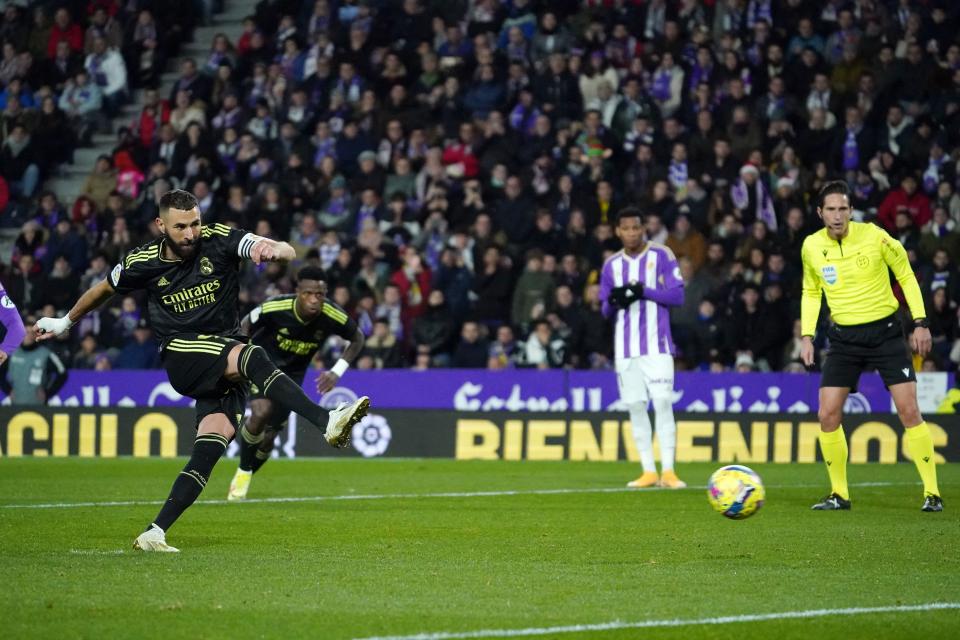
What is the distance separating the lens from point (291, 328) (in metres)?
13.4

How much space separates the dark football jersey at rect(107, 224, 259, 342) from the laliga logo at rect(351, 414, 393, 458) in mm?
11373

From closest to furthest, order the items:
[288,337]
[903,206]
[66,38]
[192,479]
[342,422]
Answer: [342,422]
[192,479]
[288,337]
[903,206]
[66,38]

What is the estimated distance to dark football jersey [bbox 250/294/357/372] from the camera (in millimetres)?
13289

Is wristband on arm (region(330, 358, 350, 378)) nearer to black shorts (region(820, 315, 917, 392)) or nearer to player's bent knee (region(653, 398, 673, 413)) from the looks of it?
player's bent knee (region(653, 398, 673, 413))

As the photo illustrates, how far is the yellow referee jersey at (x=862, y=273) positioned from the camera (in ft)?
37.6

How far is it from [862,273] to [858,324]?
1.28ft

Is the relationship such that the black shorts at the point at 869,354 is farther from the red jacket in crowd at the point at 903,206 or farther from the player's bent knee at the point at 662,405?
the red jacket in crowd at the point at 903,206

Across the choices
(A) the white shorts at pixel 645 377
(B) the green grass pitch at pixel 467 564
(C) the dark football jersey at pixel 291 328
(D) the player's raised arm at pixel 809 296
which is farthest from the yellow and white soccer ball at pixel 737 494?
(C) the dark football jersey at pixel 291 328

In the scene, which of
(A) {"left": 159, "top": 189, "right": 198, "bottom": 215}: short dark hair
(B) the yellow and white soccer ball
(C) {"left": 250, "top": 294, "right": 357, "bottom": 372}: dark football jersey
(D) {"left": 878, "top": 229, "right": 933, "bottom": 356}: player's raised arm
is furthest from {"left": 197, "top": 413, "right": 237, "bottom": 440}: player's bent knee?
(D) {"left": 878, "top": 229, "right": 933, "bottom": 356}: player's raised arm

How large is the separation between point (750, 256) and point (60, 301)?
35.7ft

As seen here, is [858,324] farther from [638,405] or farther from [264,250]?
[264,250]

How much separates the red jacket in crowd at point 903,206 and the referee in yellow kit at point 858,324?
9.21 meters

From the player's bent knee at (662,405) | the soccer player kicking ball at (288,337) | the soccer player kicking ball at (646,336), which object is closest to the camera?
the soccer player kicking ball at (288,337)

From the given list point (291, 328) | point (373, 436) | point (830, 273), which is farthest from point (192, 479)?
point (373, 436)
